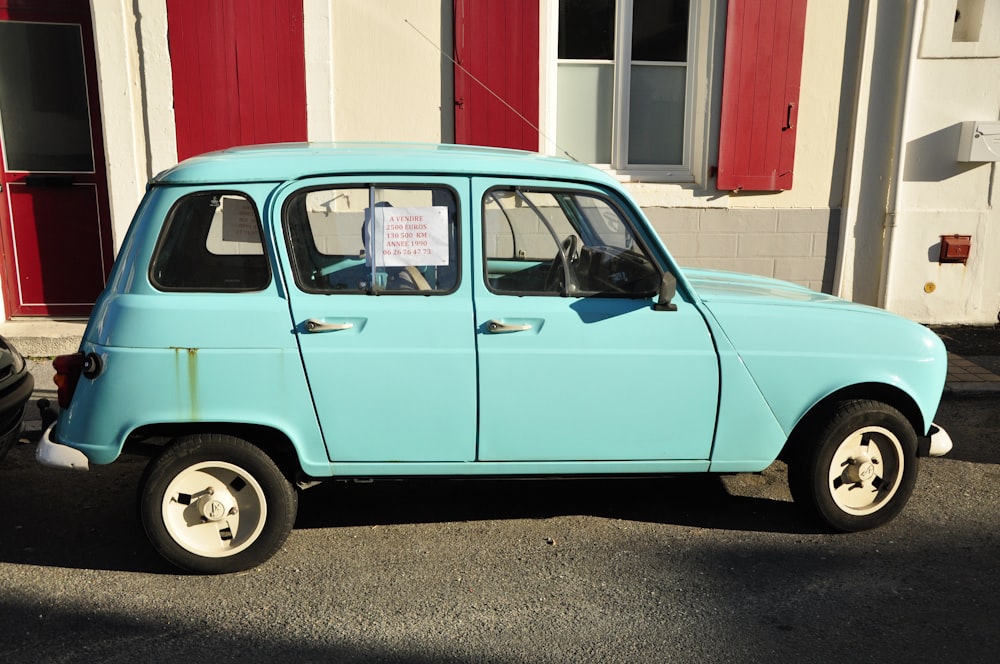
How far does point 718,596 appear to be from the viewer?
11.7 ft

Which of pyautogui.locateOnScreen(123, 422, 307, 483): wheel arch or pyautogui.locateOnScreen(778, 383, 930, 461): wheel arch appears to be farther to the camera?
pyautogui.locateOnScreen(778, 383, 930, 461): wheel arch

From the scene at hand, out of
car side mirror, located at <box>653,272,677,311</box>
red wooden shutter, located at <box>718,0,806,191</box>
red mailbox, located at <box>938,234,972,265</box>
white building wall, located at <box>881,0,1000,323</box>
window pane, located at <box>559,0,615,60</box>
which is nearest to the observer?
car side mirror, located at <box>653,272,677,311</box>

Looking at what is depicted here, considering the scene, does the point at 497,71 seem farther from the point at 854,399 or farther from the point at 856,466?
the point at 856,466

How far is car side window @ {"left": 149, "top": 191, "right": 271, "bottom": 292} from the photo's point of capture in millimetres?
3576

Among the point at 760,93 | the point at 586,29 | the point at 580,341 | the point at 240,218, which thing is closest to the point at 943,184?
the point at 760,93

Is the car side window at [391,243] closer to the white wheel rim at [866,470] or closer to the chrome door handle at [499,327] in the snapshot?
the chrome door handle at [499,327]

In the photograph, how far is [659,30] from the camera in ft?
25.2

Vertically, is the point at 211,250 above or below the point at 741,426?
above

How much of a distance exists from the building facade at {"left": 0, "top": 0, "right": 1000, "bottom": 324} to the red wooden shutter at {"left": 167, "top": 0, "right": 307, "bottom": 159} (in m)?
0.02

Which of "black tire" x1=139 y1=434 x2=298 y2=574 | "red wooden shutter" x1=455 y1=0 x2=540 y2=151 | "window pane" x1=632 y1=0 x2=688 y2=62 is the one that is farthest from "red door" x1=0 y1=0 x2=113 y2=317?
"window pane" x1=632 y1=0 x2=688 y2=62

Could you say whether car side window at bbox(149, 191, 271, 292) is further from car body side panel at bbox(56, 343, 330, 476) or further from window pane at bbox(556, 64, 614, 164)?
window pane at bbox(556, 64, 614, 164)

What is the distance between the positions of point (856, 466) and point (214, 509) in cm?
286

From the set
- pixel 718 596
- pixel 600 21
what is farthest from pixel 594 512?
pixel 600 21

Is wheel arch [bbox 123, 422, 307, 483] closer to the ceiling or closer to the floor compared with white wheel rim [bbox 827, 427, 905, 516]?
closer to the ceiling
